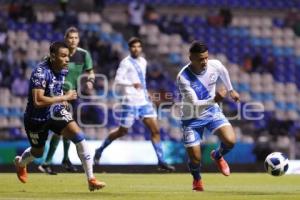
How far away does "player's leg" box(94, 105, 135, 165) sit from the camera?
18188mm

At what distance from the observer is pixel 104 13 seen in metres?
31.3

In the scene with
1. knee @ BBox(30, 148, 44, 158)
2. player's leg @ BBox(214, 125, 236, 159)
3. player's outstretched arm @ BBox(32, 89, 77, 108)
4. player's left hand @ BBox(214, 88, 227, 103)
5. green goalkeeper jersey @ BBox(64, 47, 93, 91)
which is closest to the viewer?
player's outstretched arm @ BBox(32, 89, 77, 108)

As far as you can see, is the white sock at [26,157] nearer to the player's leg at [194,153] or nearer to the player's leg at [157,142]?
the player's leg at [194,153]

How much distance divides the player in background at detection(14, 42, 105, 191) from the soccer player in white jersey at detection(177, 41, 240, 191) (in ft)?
6.57

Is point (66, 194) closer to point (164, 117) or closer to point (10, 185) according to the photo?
point (10, 185)

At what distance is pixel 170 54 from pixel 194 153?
16.8m

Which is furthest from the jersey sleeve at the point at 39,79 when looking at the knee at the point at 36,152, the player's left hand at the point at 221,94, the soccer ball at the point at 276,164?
the soccer ball at the point at 276,164

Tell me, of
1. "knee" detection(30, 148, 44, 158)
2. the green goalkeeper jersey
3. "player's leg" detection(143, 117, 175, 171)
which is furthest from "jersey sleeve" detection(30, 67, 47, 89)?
"player's leg" detection(143, 117, 175, 171)

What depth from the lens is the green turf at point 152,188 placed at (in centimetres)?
1173

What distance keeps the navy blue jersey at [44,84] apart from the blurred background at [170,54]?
9026mm

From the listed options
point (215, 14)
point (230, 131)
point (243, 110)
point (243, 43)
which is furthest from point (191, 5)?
point (230, 131)

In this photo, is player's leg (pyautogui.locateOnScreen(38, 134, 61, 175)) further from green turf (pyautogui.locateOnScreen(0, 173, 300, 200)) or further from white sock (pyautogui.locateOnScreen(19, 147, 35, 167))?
white sock (pyautogui.locateOnScreen(19, 147, 35, 167))

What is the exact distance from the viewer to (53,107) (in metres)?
12.1

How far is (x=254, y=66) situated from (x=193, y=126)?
16.6 metres
